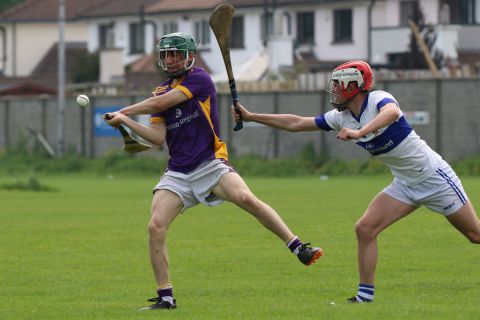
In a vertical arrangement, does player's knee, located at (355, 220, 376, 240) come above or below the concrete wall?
above

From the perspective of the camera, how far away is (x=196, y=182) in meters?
11.7

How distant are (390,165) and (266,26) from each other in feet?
173

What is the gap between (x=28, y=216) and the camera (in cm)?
2356

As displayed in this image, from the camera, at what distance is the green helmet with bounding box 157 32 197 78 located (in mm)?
11586

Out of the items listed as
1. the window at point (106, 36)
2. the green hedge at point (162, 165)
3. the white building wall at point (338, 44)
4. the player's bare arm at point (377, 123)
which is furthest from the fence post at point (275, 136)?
the window at point (106, 36)

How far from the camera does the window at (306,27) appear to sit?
209ft

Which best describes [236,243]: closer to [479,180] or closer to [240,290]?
[240,290]

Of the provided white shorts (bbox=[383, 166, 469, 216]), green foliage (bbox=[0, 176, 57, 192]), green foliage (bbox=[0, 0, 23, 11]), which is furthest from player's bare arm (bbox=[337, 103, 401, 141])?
green foliage (bbox=[0, 0, 23, 11])

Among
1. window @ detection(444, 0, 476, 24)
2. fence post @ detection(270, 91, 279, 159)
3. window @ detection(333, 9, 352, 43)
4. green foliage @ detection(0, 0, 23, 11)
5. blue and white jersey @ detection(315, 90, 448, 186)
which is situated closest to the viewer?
blue and white jersey @ detection(315, 90, 448, 186)

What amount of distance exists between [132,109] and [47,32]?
72.0 meters

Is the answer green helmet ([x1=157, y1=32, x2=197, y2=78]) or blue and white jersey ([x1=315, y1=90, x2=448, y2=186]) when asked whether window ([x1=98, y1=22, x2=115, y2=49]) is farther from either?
blue and white jersey ([x1=315, y1=90, x2=448, y2=186])

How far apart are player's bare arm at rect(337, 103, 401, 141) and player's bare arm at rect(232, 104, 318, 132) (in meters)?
1.11

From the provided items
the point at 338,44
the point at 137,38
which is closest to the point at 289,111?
the point at 338,44

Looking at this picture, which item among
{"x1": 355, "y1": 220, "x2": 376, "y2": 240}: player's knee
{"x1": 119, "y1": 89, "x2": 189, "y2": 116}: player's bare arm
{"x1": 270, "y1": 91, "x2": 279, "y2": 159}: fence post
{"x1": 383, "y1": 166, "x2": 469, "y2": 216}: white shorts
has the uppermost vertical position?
{"x1": 119, "y1": 89, "x2": 189, "y2": 116}: player's bare arm
